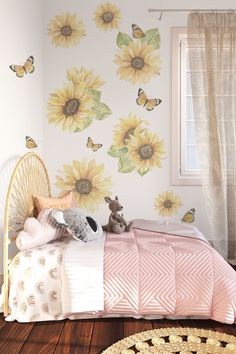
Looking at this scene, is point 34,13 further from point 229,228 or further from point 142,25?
point 229,228

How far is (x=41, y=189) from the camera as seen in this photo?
347 cm

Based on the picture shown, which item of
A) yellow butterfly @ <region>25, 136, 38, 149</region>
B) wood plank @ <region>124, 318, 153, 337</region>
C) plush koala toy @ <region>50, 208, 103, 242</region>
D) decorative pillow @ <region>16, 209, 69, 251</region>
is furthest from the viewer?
yellow butterfly @ <region>25, 136, 38, 149</region>

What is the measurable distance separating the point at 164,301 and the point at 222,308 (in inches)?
13.1

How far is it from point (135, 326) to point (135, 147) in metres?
2.03

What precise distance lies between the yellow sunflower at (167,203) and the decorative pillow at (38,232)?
4.79 ft

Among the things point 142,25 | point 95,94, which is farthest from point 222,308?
point 142,25

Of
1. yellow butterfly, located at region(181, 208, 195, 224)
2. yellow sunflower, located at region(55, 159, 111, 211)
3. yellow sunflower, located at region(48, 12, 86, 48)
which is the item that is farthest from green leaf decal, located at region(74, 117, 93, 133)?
yellow butterfly, located at region(181, 208, 195, 224)

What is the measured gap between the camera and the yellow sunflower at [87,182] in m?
3.90

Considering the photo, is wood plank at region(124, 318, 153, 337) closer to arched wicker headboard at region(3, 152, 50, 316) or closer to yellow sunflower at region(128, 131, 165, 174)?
arched wicker headboard at region(3, 152, 50, 316)

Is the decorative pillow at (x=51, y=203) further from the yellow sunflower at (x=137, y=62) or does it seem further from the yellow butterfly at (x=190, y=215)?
the yellow sunflower at (x=137, y=62)

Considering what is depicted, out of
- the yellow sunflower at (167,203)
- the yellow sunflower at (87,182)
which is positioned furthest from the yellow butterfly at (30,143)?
the yellow sunflower at (167,203)

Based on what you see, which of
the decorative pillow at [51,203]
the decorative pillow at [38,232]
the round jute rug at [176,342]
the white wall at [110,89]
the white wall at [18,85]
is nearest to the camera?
the round jute rug at [176,342]

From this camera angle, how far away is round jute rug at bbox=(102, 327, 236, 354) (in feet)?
6.27

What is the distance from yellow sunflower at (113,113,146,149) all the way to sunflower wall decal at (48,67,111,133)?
182 millimetres
